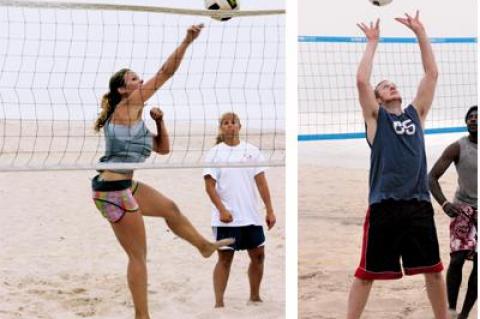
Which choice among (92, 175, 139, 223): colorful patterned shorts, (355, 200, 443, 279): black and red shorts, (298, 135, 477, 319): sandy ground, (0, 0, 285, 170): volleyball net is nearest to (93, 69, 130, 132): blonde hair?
(92, 175, 139, 223): colorful patterned shorts

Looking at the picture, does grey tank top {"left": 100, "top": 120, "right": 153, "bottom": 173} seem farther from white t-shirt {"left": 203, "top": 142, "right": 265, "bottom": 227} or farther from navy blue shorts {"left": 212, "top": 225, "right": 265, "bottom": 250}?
navy blue shorts {"left": 212, "top": 225, "right": 265, "bottom": 250}

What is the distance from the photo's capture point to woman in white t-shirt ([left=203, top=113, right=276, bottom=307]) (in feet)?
20.9

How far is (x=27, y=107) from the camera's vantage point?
2080cm

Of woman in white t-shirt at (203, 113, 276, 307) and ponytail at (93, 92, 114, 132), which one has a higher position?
ponytail at (93, 92, 114, 132)

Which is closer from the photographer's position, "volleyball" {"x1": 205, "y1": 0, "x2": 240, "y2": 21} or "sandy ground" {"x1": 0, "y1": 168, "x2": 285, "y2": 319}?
"volleyball" {"x1": 205, "y1": 0, "x2": 240, "y2": 21}

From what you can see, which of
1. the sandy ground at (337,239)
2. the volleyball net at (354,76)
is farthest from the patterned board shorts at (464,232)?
the volleyball net at (354,76)

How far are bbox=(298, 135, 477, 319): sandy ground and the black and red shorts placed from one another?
1290mm

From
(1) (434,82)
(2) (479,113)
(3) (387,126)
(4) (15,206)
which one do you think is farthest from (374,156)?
(4) (15,206)

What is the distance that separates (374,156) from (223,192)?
1.24 metres

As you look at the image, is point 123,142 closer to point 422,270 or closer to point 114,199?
point 114,199

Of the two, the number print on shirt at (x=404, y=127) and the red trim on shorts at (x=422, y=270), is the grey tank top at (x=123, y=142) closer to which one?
the number print on shirt at (x=404, y=127)

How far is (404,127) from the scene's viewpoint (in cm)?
552

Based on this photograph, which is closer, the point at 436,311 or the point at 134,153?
the point at 436,311

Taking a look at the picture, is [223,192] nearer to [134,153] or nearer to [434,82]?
[134,153]
